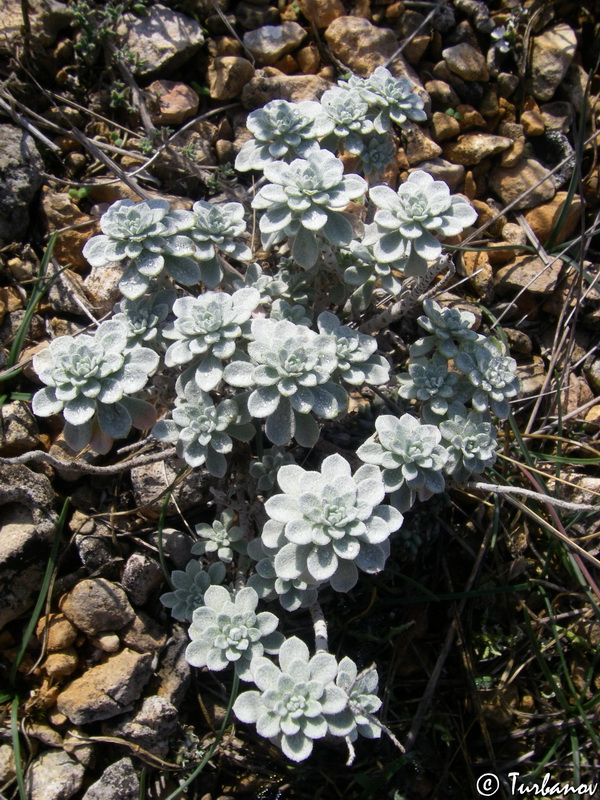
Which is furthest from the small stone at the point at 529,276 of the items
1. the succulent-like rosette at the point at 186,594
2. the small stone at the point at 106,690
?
the small stone at the point at 106,690

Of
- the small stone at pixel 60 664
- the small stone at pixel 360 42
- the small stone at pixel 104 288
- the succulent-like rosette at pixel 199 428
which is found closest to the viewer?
the succulent-like rosette at pixel 199 428

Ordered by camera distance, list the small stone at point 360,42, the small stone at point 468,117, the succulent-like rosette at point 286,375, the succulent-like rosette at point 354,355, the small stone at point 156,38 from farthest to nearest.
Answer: the small stone at point 468,117 → the small stone at point 360,42 → the small stone at point 156,38 → the succulent-like rosette at point 354,355 → the succulent-like rosette at point 286,375

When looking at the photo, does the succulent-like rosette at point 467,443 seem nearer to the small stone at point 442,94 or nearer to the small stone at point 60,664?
the small stone at point 60,664

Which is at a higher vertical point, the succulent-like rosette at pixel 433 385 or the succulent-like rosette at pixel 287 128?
the succulent-like rosette at pixel 287 128

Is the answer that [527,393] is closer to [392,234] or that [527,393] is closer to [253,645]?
[392,234]

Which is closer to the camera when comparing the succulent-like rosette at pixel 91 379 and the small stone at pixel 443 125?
the succulent-like rosette at pixel 91 379

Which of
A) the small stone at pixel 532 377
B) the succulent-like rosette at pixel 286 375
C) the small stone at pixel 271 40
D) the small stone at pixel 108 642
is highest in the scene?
the small stone at pixel 271 40
